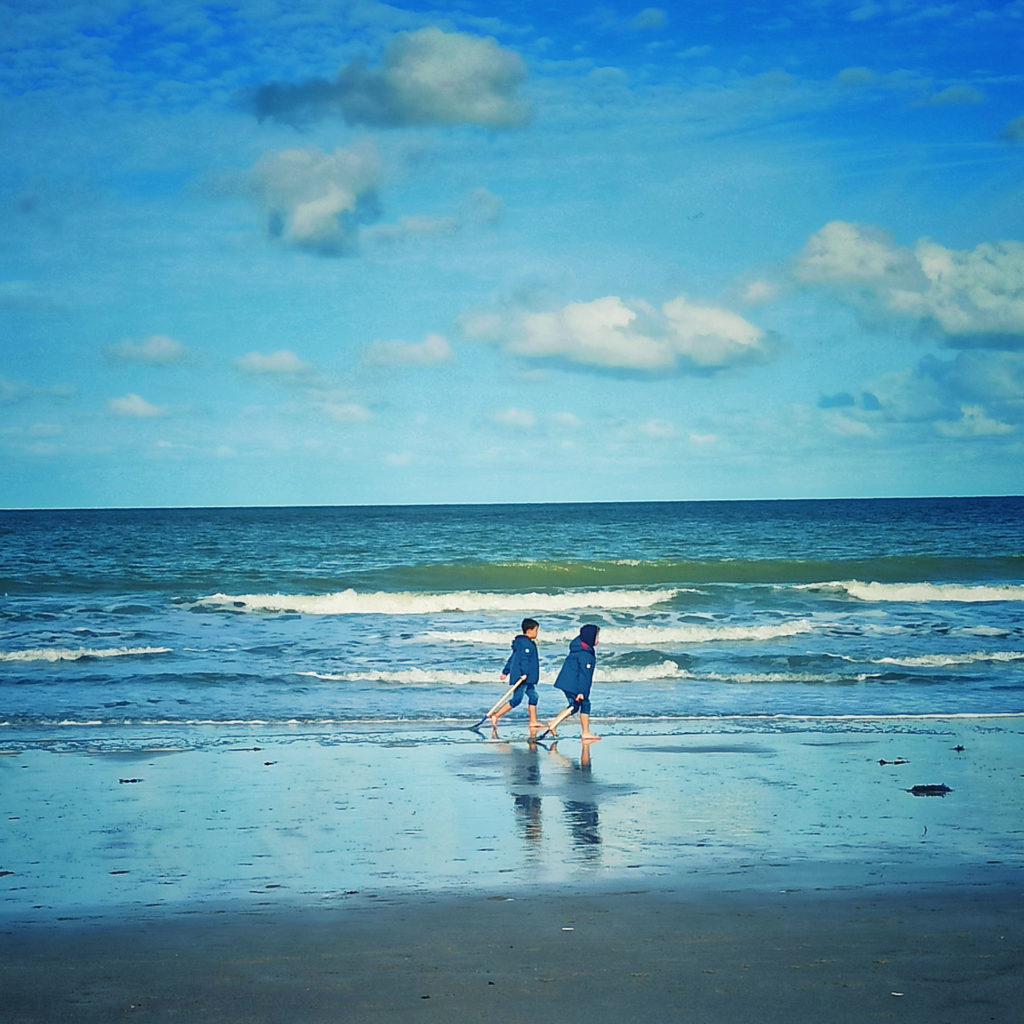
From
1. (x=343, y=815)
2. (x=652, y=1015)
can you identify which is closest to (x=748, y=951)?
(x=652, y=1015)

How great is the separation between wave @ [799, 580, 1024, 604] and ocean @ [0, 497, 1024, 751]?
0.15m

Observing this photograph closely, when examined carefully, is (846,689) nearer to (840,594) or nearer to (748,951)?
(748,951)

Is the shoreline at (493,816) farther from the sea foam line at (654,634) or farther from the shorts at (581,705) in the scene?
the sea foam line at (654,634)

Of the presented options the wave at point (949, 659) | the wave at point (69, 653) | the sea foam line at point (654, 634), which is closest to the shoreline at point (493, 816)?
the wave at point (949, 659)

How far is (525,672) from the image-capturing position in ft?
49.2

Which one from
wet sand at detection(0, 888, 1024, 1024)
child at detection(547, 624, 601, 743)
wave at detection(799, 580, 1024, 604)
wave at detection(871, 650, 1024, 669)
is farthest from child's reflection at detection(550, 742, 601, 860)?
wave at detection(799, 580, 1024, 604)

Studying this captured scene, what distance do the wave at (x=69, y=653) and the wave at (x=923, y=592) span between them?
68.6 ft

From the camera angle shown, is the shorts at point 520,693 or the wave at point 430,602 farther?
the wave at point 430,602

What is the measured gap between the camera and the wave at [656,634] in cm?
2500

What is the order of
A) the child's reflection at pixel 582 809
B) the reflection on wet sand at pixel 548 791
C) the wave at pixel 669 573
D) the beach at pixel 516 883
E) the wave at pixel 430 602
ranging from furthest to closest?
the wave at pixel 669 573
the wave at pixel 430 602
the reflection on wet sand at pixel 548 791
the child's reflection at pixel 582 809
the beach at pixel 516 883

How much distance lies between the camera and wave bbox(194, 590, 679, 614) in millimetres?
32875

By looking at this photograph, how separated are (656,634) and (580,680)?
38.8 feet

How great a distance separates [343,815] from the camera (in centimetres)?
1031

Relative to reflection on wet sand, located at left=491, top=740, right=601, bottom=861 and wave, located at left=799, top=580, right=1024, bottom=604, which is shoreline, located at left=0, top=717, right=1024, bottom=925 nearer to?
reflection on wet sand, located at left=491, top=740, right=601, bottom=861
